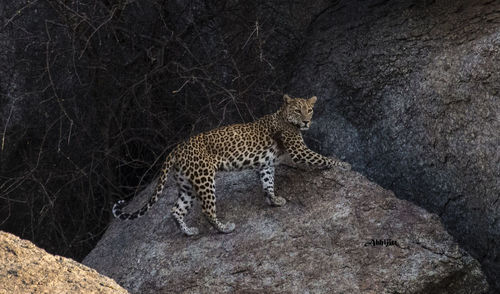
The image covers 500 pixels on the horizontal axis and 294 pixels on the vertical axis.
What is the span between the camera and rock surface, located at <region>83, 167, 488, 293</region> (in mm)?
6840

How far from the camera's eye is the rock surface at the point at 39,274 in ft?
15.9

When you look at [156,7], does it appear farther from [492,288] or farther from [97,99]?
[492,288]

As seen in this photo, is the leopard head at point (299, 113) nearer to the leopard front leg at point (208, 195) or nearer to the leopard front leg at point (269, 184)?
the leopard front leg at point (269, 184)

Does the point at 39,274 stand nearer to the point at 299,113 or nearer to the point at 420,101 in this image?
the point at 299,113

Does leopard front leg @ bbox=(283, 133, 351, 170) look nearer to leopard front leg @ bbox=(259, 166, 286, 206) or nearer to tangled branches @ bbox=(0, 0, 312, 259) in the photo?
leopard front leg @ bbox=(259, 166, 286, 206)

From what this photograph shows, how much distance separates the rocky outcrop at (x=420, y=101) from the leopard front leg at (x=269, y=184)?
40.8 inches

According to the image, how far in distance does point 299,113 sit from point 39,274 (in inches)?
148

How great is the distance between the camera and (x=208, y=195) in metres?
7.62

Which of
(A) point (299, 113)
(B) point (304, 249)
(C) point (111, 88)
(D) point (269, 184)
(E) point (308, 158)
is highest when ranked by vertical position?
(C) point (111, 88)

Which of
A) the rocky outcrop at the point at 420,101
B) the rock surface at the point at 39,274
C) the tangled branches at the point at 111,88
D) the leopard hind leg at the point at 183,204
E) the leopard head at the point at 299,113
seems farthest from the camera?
the tangled branches at the point at 111,88

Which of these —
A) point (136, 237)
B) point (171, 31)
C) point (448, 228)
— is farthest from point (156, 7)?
point (448, 228)

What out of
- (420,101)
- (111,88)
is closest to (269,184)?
(420,101)

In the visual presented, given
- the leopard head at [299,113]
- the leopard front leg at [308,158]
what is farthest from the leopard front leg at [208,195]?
the leopard head at [299,113]

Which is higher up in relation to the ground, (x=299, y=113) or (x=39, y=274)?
(x=299, y=113)
